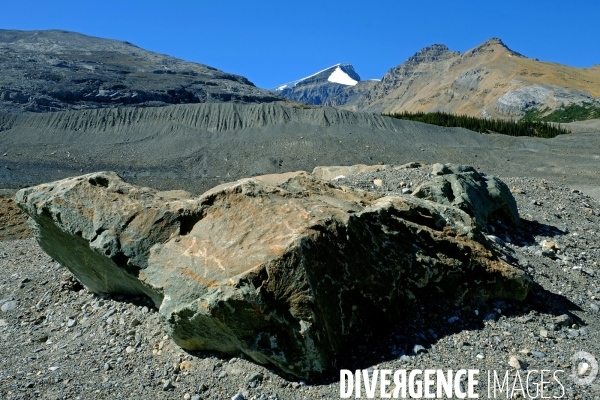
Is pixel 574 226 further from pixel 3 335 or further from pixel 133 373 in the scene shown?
pixel 3 335

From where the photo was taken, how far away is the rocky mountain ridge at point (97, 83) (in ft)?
143

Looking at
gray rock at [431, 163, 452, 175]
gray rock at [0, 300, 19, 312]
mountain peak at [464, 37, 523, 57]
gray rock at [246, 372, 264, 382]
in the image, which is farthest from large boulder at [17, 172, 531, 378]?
mountain peak at [464, 37, 523, 57]

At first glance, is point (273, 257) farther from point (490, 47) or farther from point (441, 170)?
point (490, 47)

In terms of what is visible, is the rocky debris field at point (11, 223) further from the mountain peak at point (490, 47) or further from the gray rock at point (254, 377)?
the mountain peak at point (490, 47)

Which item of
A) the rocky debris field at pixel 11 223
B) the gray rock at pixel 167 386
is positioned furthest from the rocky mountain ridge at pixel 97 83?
the gray rock at pixel 167 386

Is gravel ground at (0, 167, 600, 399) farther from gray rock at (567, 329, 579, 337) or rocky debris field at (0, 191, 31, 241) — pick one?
rocky debris field at (0, 191, 31, 241)

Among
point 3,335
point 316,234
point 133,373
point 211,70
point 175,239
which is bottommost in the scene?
point 3,335

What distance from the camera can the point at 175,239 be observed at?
549 cm

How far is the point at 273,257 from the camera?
15.3 ft

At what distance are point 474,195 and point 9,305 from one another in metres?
8.12

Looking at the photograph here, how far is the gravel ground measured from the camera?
4824 mm

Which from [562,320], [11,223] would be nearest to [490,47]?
[11,223]

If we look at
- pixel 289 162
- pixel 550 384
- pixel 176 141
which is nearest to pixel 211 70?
pixel 176 141

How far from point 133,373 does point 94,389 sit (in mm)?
400
